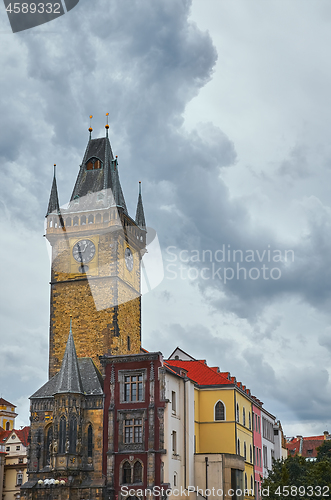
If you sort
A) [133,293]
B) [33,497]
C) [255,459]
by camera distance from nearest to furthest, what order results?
[33,497] < [133,293] < [255,459]

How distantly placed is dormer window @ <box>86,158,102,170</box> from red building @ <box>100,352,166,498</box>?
2102cm

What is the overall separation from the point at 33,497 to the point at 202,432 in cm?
1684

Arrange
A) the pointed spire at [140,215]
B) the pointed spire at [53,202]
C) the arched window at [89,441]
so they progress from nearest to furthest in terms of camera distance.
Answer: the arched window at [89,441], the pointed spire at [53,202], the pointed spire at [140,215]

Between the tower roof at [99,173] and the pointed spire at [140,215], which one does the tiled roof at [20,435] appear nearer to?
the pointed spire at [140,215]

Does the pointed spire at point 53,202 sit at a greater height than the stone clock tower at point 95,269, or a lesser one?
greater

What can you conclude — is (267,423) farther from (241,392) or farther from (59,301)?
(59,301)

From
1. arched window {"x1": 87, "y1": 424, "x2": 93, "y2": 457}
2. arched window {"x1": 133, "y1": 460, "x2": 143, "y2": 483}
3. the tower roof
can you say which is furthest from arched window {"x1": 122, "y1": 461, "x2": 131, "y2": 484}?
the tower roof

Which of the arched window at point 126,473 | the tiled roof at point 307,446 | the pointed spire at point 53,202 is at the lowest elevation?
the arched window at point 126,473

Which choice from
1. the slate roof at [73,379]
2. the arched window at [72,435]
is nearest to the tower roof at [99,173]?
the slate roof at [73,379]

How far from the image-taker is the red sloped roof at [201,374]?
64.0m

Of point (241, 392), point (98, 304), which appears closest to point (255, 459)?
point (241, 392)

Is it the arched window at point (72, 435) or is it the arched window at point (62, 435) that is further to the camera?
the arched window at point (72, 435)

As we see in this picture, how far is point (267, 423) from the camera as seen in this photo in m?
82.7

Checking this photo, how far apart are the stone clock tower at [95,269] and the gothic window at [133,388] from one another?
4403 millimetres
